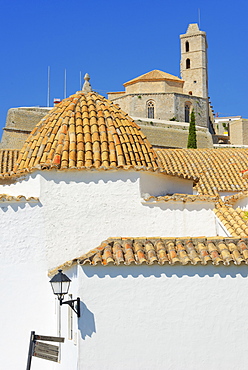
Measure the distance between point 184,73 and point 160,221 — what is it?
6499 cm

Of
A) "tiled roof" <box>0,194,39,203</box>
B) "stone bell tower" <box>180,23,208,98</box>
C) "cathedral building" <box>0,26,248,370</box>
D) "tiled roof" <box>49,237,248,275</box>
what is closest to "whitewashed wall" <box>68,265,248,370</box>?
"cathedral building" <box>0,26,248,370</box>

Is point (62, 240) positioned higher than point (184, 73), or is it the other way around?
point (184, 73)

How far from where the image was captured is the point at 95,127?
11055mm

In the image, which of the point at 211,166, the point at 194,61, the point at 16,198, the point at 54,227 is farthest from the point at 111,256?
the point at 194,61

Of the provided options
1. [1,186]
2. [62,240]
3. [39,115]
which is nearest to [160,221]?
[62,240]

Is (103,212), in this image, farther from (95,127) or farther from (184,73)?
(184,73)

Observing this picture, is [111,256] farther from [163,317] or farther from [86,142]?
[86,142]

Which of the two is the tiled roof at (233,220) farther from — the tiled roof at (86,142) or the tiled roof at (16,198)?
the tiled roof at (16,198)

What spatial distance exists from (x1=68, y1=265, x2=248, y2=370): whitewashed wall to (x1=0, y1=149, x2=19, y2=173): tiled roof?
1203 cm

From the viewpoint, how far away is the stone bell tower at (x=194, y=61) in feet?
231

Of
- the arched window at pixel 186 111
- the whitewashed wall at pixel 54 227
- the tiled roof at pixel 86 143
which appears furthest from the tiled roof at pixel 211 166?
the arched window at pixel 186 111

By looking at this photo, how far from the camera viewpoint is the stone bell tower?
70.3 m

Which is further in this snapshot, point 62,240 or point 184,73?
point 184,73

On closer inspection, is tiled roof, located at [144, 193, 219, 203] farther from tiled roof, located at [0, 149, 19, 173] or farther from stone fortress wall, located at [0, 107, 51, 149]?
stone fortress wall, located at [0, 107, 51, 149]
